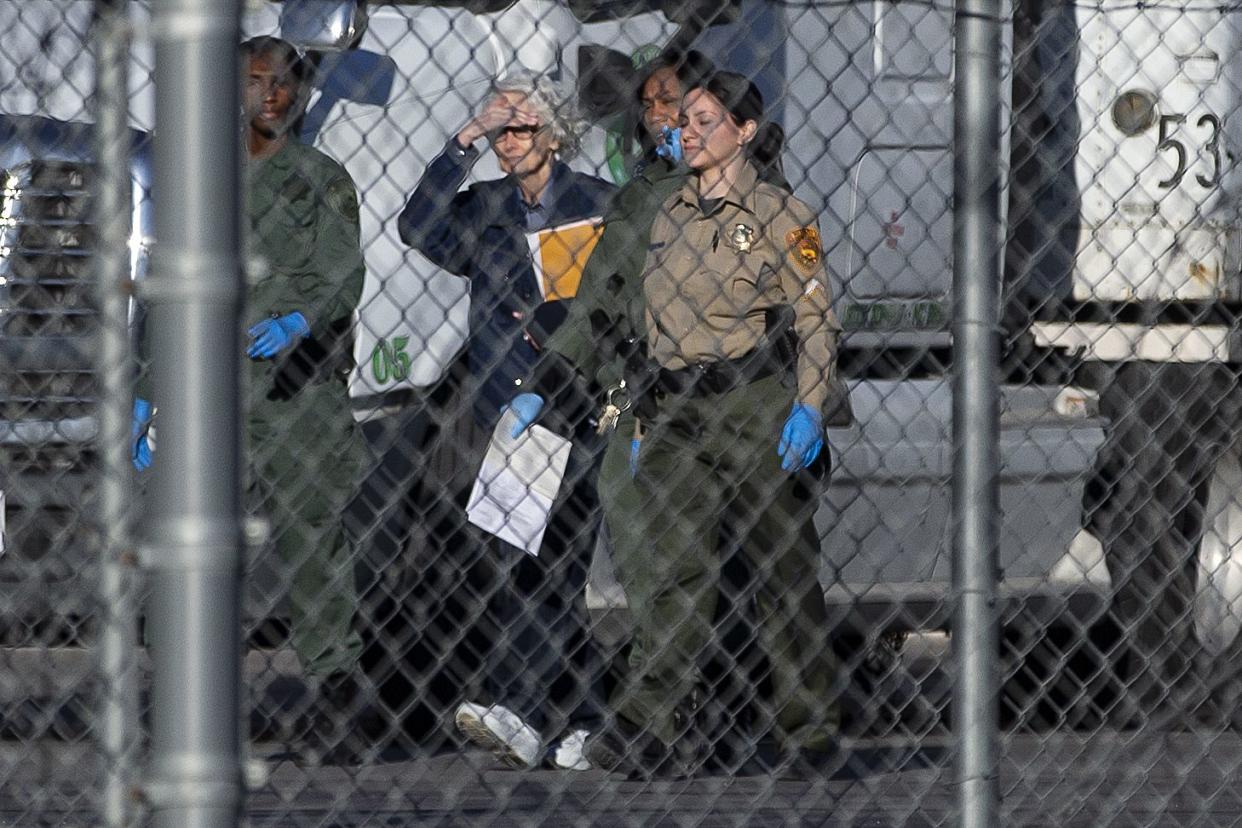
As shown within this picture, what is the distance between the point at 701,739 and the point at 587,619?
0.67 m

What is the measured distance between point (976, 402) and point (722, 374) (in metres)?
2.03

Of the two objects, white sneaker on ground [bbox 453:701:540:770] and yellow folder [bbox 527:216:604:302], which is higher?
yellow folder [bbox 527:216:604:302]

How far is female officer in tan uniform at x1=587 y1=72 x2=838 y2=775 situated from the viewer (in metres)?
4.87

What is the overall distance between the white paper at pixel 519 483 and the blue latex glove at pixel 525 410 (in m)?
0.01

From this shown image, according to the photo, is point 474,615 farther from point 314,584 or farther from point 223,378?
point 223,378

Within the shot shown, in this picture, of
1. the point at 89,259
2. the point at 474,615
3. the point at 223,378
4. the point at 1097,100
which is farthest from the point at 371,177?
the point at 223,378

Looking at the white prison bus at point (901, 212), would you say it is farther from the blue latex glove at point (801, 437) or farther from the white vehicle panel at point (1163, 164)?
the blue latex glove at point (801, 437)

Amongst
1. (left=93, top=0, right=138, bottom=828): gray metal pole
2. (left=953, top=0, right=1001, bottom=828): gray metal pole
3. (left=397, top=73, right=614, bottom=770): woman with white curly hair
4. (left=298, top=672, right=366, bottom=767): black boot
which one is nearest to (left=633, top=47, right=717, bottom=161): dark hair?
(left=397, top=73, right=614, bottom=770): woman with white curly hair

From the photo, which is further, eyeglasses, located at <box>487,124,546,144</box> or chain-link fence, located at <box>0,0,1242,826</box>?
eyeglasses, located at <box>487,124,546,144</box>

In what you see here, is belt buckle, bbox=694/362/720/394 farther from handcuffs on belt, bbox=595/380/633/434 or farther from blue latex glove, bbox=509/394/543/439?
blue latex glove, bbox=509/394/543/439

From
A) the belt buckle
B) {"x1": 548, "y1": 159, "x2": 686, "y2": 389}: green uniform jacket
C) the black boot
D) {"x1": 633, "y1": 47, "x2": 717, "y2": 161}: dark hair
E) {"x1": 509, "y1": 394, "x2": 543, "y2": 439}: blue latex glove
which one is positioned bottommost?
the black boot

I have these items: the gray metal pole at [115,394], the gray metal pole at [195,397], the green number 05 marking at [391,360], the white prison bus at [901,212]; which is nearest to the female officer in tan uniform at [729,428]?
the white prison bus at [901,212]

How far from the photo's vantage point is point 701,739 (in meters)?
5.03

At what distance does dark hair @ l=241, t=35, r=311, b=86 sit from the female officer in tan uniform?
93 centimetres
